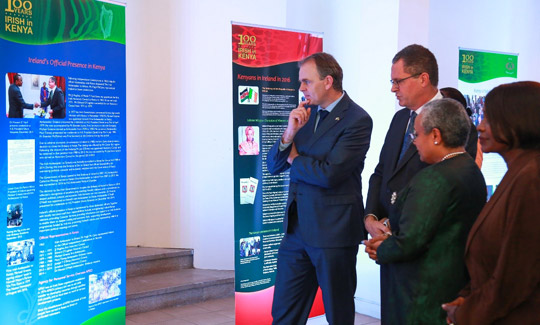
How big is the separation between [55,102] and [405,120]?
1.87 m

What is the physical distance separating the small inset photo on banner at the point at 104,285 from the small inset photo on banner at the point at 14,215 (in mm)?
571

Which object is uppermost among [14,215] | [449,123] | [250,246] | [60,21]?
[60,21]

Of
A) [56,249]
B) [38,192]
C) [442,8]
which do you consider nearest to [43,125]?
[38,192]

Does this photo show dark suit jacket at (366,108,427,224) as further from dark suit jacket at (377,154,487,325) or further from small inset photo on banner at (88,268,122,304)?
small inset photo on banner at (88,268,122,304)

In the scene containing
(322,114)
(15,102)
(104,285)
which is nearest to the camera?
(15,102)

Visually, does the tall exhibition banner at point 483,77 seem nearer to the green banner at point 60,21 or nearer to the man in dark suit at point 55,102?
the green banner at point 60,21

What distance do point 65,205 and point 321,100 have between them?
1540mm

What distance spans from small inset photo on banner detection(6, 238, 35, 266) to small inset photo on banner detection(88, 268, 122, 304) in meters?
0.43

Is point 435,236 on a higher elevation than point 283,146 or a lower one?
lower

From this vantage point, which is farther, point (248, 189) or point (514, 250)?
point (248, 189)

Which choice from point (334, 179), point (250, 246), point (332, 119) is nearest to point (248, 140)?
point (250, 246)

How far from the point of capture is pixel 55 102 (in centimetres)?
303

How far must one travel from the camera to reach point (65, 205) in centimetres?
310

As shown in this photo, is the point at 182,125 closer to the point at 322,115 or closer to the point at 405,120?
the point at 322,115
